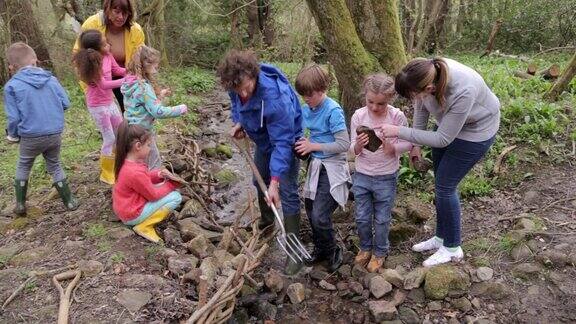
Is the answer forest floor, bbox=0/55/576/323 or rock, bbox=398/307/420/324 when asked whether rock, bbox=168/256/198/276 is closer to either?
forest floor, bbox=0/55/576/323

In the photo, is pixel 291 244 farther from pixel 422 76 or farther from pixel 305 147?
→ pixel 422 76

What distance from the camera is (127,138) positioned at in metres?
3.64

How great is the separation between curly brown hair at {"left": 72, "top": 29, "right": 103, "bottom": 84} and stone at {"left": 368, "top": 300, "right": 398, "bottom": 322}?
9.84 feet

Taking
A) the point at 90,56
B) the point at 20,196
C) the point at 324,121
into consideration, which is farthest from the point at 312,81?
the point at 20,196

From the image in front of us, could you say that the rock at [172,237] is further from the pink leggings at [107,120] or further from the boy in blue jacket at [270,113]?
the pink leggings at [107,120]

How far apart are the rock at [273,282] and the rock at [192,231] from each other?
2.22 ft

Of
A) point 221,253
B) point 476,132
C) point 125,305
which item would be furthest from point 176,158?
point 476,132

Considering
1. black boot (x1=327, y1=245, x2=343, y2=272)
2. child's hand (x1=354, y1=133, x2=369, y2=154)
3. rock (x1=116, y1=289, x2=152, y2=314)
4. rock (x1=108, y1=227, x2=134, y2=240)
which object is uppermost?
child's hand (x1=354, y1=133, x2=369, y2=154)

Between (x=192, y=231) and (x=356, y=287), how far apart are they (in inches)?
56.6

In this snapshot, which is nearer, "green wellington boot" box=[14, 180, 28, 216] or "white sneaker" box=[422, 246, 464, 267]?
"white sneaker" box=[422, 246, 464, 267]

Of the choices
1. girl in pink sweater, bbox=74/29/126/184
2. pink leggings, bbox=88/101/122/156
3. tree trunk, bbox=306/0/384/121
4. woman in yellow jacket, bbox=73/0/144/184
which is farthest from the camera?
tree trunk, bbox=306/0/384/121

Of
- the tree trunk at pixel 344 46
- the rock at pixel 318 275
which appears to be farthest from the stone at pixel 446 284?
the tree trunk at pixel 344 46

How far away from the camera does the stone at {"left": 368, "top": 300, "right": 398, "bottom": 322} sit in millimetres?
3352

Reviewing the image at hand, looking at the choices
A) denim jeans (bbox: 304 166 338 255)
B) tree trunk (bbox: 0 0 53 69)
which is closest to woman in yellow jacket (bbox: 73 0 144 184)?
denim jeans (bbox: 304 166 338 255)
